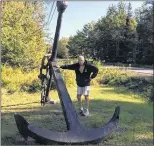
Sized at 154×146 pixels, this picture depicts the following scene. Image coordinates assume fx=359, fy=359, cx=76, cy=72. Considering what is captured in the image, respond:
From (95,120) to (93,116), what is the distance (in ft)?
1.55

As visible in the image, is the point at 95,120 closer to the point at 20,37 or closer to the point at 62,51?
the point at 20,37


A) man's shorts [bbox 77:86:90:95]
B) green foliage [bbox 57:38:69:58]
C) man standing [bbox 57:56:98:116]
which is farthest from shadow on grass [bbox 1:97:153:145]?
green foliage [bbox 57:38:69:58]

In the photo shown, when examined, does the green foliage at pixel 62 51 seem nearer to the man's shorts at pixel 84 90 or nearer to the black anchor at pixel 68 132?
the man's shorts at pixel 84 90

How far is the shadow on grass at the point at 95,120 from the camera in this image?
20.3 feet

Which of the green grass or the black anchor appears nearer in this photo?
the black anchor

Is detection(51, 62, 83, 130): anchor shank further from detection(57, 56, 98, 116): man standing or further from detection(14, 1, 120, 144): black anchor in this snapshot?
detection(57, 56, 98, 116): man standing

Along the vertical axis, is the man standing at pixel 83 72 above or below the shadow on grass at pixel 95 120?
above

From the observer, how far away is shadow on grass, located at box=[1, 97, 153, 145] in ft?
20.3

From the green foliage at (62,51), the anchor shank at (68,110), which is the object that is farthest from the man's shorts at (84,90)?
the green foliage at (62,51)

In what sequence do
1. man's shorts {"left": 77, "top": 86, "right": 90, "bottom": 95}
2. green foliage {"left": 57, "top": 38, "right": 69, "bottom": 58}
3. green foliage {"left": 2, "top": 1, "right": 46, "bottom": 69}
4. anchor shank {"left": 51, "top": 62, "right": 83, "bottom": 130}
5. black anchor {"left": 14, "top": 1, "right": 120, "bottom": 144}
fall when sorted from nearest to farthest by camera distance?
black anchor {"left": 14, "top": 1, "right": 120, "bottom": 144} < anchor shank {"left": 51, "top": 62, "right": 83, "bottom": 130} < man's shorts {"left": 77, "top": 86, "right": 90, "bottom": 95} < green foliage {"left": 2, "top": 1, "right": 46, "bottom": 69} < green foliage {"left": 57, "top": 38, "right": 69, "bottom": 58}

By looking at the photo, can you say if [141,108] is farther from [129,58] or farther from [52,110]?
[129,58]

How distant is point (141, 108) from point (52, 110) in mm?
2655

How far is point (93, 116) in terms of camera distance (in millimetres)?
8109

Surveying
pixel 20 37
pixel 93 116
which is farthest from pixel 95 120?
pixel 20 37
